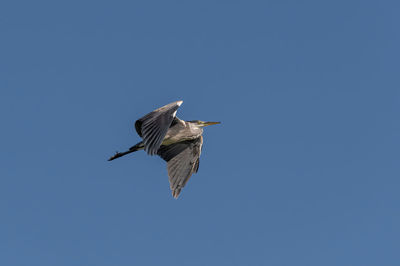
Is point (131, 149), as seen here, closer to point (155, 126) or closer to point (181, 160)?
point (181, 160)

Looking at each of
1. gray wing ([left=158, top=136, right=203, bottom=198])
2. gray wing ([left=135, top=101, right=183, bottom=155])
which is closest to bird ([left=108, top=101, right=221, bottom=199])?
gray wing ([left=158, top=136, right=203, bottom=198])

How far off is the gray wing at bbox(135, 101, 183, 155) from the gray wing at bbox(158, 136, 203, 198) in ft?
5.01

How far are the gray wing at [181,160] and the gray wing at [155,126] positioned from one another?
1.53 meters

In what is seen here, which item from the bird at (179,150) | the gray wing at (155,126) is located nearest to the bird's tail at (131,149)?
the bird at (179,150)

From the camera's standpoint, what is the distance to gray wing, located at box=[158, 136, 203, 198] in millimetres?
12750

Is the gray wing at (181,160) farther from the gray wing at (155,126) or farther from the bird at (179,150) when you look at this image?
the gray wing at (155,126)

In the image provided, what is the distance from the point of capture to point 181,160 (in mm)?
13062

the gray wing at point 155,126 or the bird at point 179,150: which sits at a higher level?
the bird at point 179,150

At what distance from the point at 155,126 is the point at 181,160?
225 centimetres

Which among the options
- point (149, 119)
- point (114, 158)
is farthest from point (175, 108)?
point (114, 158)

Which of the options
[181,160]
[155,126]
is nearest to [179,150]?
[181,160]

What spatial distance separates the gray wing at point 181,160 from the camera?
12.8m

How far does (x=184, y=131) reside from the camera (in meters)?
13.0

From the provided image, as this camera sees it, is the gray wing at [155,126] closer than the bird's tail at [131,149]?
Yes
